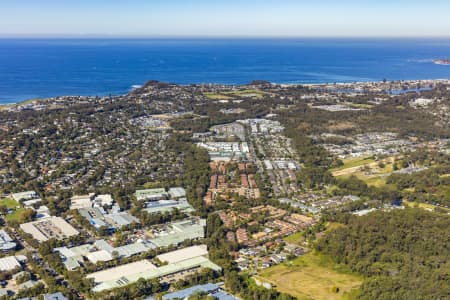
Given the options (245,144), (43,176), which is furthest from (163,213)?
(245,144)

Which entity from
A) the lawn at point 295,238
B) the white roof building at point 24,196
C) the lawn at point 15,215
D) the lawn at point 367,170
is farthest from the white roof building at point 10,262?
the lawn at point 367,170

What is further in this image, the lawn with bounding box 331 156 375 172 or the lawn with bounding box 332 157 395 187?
the lawn with bounding box 331 156 375 172

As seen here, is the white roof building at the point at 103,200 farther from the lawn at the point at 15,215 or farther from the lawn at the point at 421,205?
the lawn at the point at 421,205

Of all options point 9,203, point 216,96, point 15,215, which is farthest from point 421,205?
point 216,96

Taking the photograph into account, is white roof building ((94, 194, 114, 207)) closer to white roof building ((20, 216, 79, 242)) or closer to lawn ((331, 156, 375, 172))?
white roof building ((20, 216, 79, 242))

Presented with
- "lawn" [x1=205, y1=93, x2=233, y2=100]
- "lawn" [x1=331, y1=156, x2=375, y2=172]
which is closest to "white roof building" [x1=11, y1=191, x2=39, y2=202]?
"lawn" [x1=331, y1=156, x2=375, y2=172]
